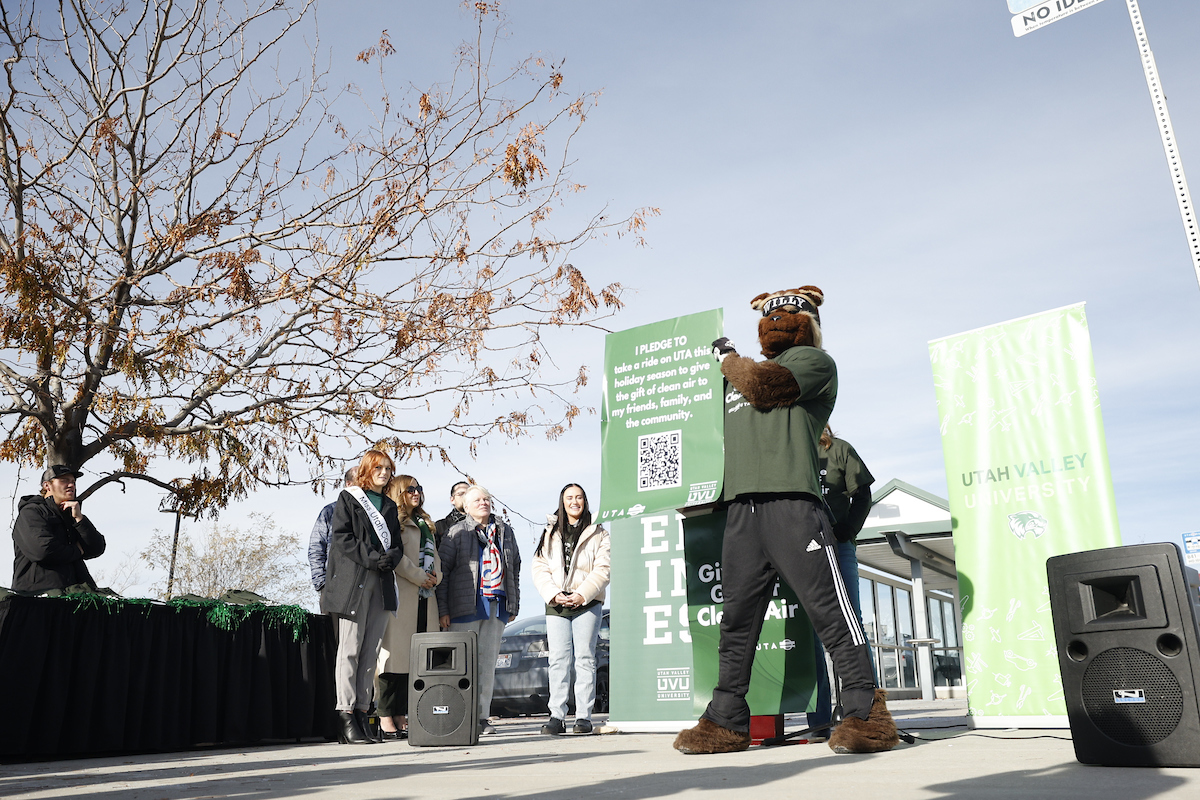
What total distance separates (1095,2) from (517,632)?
837 cm

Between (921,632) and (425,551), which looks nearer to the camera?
(425,551)

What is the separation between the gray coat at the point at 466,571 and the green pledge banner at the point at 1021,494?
342 cm

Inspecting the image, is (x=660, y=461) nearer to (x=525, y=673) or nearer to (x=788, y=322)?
(x=788, y=322)

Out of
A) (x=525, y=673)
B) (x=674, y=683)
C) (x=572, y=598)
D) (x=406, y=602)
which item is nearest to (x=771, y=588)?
(x=674, y=683)

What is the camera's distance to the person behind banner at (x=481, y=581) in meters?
7.20

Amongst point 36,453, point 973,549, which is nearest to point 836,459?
point 973,549

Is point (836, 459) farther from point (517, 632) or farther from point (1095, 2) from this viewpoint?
point (517, 632)

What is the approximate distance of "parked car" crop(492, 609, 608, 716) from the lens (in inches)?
405

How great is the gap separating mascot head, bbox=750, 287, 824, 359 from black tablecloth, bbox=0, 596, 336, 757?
13.7 ft

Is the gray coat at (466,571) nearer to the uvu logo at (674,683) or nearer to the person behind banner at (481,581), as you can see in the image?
the person behind banner at (481,581)

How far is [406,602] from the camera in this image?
23.0 ft

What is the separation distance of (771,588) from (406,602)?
3.69m

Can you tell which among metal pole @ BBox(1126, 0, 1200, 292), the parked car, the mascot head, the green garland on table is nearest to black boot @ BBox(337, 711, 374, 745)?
the green garland on table

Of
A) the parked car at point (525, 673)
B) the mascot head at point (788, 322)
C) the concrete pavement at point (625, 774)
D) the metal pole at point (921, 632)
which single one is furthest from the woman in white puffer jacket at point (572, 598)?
the metal pole at point (921, 632)
